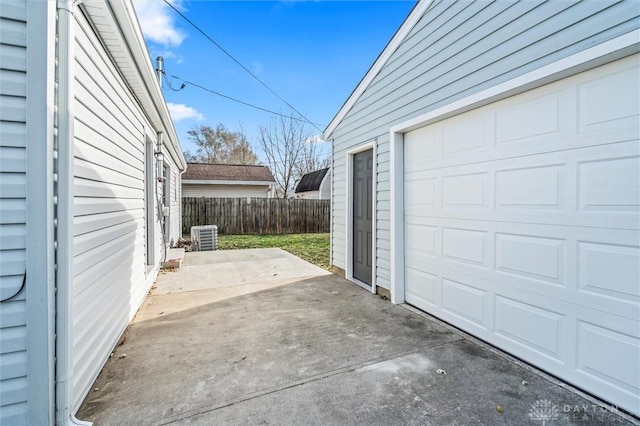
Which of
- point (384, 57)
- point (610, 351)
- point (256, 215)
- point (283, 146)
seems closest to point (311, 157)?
point (283, 146)

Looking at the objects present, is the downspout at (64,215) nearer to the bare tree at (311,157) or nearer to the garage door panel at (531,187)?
the garage door panel at (531,187)

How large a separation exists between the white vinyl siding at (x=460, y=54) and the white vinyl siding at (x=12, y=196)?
3.21 metres

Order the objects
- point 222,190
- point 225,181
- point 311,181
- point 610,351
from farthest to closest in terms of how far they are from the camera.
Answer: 1. point 311,181
2. point 222,190
3. point 225,181
4. point 610,351

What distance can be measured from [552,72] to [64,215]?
3250 mm

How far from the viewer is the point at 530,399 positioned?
2018mm

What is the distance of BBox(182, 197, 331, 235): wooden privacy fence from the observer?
479 inches

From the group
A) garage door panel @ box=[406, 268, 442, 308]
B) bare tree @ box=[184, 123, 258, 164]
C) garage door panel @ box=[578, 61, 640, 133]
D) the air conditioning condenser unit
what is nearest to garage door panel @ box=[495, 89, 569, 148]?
garage door panel @ box=[578, 61, 640, 133]

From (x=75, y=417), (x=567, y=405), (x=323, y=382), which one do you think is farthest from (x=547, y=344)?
(x=75, y=417)

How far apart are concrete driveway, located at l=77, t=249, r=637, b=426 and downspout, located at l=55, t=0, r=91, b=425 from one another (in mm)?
345

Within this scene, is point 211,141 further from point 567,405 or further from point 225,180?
point 567,405

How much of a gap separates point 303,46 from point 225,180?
27.1 ft

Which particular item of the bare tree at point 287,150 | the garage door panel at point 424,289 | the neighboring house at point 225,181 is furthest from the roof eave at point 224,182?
the garage door panel at point 424,289

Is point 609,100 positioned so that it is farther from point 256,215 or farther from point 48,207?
point 256,215

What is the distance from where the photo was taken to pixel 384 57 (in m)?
4.18
